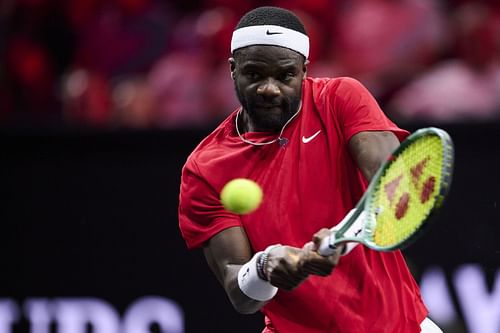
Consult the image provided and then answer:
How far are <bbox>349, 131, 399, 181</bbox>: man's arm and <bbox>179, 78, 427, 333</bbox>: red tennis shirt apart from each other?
29 mm

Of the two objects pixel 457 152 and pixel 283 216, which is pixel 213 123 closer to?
pixel 457 152

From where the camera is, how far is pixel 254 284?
156 inches

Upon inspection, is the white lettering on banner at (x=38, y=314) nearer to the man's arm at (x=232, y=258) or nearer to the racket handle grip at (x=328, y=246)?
the man's arm at (x=232, y=258)

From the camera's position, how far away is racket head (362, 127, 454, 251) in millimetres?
3267

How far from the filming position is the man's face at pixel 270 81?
13.2 feet

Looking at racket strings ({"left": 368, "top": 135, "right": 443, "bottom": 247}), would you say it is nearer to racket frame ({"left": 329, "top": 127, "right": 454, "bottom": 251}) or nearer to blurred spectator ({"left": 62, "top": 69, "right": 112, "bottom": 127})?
racket frame ({"left": 329, "top": 127, "right": 454, "bottom": 251})

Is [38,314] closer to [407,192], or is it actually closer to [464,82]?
[464,82]

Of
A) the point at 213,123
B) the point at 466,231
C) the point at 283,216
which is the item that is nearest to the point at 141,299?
the point at 213,123

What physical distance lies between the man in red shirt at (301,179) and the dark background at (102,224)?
2.00 m

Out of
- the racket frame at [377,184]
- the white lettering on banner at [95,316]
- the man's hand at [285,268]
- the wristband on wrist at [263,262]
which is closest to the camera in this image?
the racket frame at [377,184]

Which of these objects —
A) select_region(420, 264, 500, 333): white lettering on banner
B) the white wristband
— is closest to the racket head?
the white wristband

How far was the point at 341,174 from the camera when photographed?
13.5 ft

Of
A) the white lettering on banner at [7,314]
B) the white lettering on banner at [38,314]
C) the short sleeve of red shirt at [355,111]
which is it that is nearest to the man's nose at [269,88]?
the short sleeve of red shirt at [355,111]

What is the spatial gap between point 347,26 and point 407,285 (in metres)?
3.77
